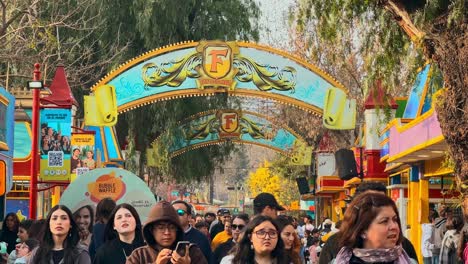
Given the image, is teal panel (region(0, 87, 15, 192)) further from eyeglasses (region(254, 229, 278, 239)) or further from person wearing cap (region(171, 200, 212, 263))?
eyeglasses (region(254, 229, 278, 239))

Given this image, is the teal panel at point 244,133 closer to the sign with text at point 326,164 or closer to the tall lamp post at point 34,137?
the sign with text at point 326,164

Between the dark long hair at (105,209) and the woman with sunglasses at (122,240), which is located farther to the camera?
the dark long hair at (105,209)

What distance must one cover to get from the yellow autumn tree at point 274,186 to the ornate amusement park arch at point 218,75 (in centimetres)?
4943

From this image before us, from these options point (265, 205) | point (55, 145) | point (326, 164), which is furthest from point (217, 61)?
point (265, 205)

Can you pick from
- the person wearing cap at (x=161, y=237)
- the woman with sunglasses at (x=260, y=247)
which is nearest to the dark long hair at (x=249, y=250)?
the woman with sunglasses at (x=260, y=247)

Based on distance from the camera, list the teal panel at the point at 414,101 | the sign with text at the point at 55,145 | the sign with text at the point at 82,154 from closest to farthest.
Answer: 1. the teal panel at the point at 414,101
2. the sign with text at the point at 55,145
3. the sign with text at the point at 82,154

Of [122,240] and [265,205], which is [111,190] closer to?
[265,205]

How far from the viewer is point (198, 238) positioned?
11.6 meters

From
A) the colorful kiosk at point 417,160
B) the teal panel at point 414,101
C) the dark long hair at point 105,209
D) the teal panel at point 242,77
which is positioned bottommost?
the dark long hair at point 105,209

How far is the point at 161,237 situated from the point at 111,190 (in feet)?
18.9

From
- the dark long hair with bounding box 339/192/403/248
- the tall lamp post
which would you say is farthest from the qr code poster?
the dark long hair with bounding box 339/192/403/248

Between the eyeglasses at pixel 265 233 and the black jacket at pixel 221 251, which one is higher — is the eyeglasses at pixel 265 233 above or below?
above

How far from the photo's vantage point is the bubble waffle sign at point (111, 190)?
1327 cm

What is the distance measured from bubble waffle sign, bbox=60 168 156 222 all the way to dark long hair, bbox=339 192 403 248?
727cm
